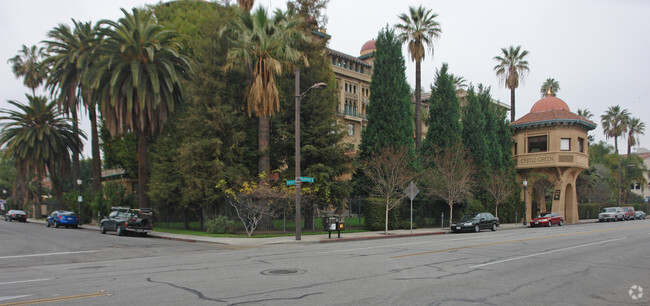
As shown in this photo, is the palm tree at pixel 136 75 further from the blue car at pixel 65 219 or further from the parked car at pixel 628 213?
the parked car at pixel 628 213

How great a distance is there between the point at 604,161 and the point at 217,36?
223 feet

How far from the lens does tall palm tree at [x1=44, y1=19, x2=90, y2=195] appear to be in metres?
39.0

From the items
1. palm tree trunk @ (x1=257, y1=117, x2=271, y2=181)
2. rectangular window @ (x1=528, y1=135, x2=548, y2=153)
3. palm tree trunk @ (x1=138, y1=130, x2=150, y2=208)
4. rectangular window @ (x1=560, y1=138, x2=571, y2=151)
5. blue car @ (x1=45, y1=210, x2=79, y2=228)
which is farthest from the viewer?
rectangular window @ (x1=528, y1=135, x2=548, y2=153)

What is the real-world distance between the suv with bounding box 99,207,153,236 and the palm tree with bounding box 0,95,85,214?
22.4 metres

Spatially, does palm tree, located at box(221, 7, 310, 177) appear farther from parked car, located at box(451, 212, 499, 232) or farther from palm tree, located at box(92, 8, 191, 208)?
parked car, located at box(451, 212, 499, 232)

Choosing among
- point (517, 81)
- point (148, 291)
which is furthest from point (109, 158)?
point (517, 81)

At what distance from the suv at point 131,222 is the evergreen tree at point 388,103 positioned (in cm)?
1569

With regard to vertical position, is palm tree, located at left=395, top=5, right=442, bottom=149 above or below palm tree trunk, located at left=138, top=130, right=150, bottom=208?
A: above

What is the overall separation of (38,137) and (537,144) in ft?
167

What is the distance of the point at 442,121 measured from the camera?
125ft

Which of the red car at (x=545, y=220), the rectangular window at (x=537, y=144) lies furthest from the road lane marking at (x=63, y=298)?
the rectangular window at (x=537, y=144)

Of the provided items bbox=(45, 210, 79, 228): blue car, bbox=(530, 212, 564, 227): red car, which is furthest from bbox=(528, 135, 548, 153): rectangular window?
bbox=(45, 210, 79, 228): blue car

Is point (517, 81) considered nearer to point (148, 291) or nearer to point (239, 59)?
point (239, 59)

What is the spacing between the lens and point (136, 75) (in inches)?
1235
